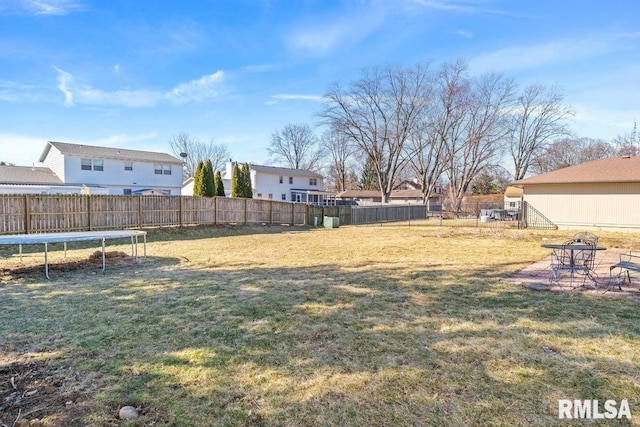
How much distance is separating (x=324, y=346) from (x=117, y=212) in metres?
14.8

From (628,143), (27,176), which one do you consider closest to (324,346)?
(27,176)

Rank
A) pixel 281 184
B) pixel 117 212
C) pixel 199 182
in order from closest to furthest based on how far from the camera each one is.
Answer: pixel 117 212, pixel 199 182, pixel 281 184

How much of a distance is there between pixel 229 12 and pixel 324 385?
12365mm

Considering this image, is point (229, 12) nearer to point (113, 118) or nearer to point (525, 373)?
point (525, 373)

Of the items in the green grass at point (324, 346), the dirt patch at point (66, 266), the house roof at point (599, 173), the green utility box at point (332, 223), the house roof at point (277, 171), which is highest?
the house roof at point (277, 171)

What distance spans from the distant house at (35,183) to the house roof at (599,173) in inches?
1119

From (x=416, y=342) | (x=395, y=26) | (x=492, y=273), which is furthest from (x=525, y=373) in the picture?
(x=395, y=26)

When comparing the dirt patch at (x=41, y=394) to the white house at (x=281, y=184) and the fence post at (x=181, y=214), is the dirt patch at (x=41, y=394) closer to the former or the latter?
the fence post at (x=181, y=214)

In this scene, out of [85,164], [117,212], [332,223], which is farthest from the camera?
[85,164]

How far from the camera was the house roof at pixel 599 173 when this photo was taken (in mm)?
16984

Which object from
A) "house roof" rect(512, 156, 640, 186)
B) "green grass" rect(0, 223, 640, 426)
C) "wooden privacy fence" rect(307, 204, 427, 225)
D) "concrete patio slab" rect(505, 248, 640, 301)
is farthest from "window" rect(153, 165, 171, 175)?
"concrete patio slab" rect(505, 248, 640, 301)

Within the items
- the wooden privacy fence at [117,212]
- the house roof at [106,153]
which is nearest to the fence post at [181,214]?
the wooden privacy fence at [117,212]

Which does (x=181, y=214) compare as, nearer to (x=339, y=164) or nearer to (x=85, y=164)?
(x=85, y=164)

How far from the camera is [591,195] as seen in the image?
58.9ft
